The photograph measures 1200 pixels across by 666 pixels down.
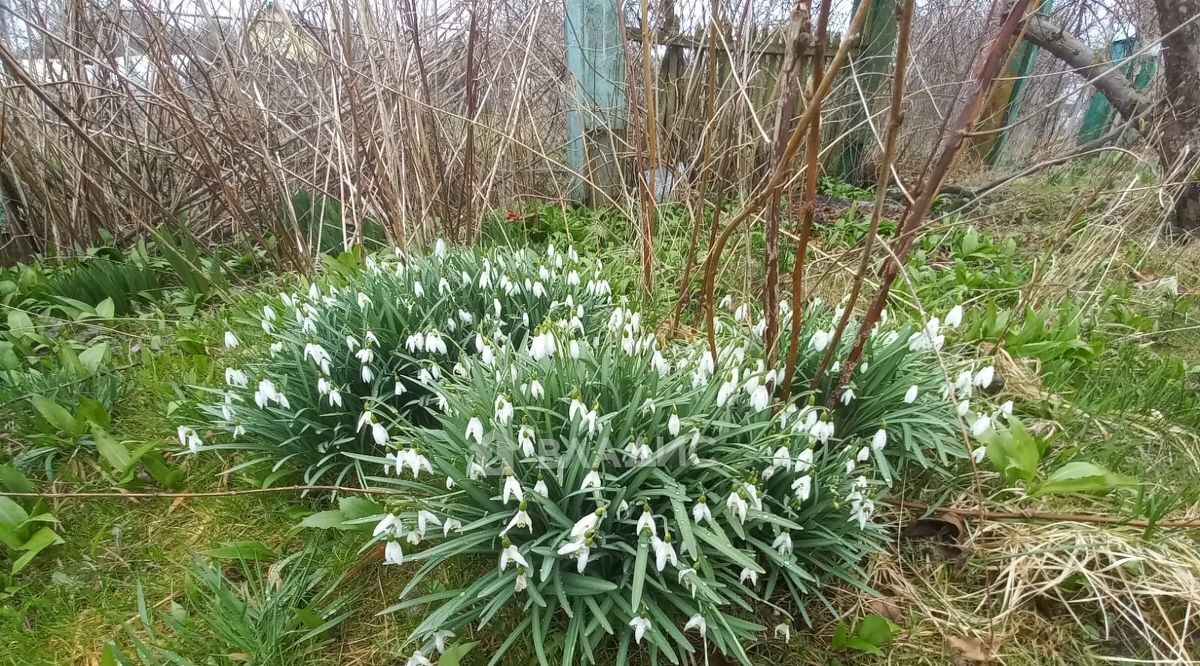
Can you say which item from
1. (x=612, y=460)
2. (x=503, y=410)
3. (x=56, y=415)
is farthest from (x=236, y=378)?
(x=612, y=460)

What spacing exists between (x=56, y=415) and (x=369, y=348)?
3.99 feet

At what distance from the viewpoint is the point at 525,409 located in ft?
4.42

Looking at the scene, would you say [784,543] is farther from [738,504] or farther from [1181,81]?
[1181,81]

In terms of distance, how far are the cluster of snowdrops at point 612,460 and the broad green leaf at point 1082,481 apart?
0.72 feet

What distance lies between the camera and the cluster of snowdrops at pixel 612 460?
4.14 ft

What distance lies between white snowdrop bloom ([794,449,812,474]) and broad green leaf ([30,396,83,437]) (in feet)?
8.07

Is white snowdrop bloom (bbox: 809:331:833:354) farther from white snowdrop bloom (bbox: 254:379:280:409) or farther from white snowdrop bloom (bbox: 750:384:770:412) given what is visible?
white snowdrop bloom (bbox: 254:379:280:409)

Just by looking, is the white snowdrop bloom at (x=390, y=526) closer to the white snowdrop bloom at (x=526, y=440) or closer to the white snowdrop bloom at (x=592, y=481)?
the white snowdrop bloom at (x=526, y=440)

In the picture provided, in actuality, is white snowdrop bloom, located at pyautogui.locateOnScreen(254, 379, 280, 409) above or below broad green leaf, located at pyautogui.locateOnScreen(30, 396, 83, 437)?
above

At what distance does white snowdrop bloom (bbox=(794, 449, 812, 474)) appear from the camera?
1.34 m

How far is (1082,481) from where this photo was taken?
59.9 inches

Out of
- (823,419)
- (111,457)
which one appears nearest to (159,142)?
(111,457)

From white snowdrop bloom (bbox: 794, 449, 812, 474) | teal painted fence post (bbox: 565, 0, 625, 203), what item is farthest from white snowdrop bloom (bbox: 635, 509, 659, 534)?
teal painted fence post (bbox: 565, 0, 625, 203)

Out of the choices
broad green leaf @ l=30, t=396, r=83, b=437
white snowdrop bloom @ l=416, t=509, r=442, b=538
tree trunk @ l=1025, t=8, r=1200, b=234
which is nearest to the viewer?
white snowdrop bloom @ l=416, t=509, r=442, b=538
